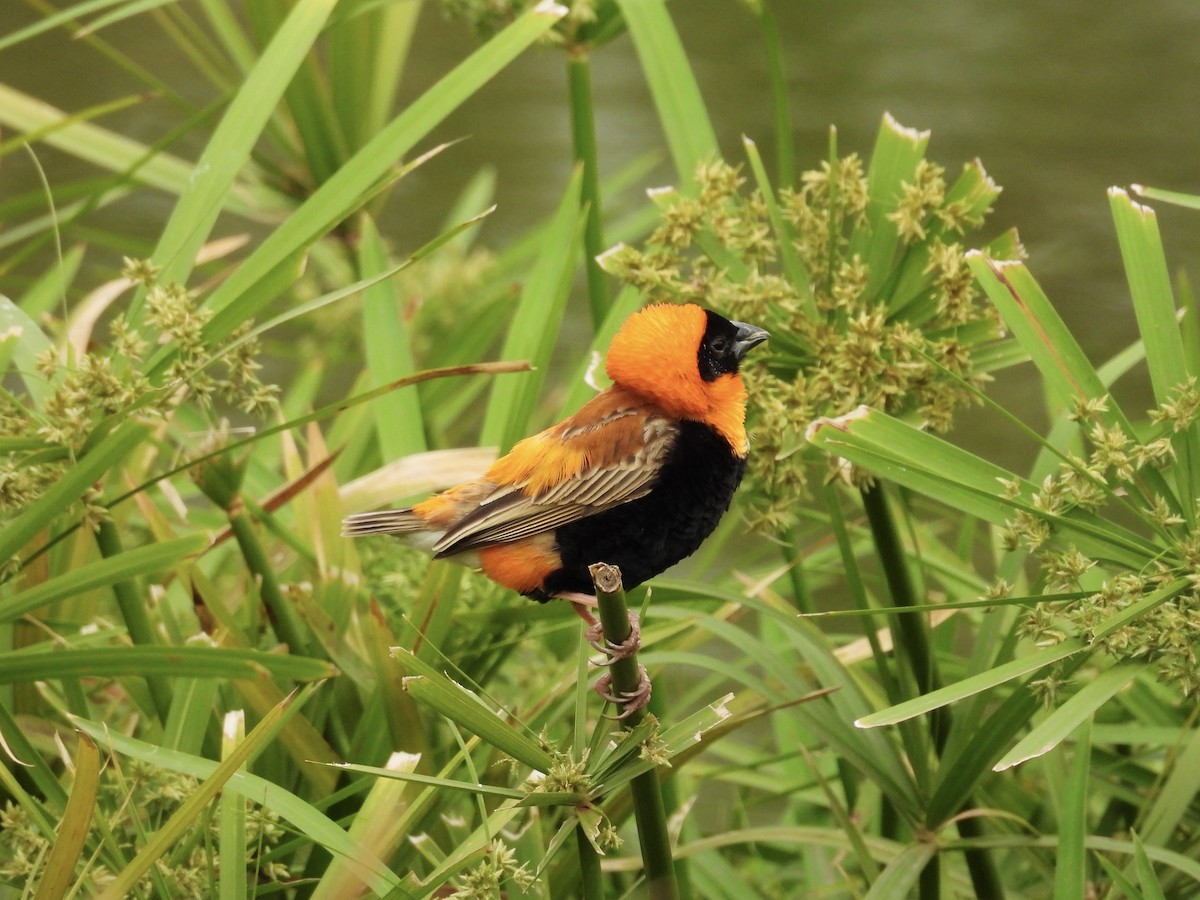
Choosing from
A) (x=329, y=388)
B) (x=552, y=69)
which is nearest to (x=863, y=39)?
(x=552, y=69)

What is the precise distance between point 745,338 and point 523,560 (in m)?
0.36

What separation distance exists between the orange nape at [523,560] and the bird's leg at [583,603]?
0.13 feet

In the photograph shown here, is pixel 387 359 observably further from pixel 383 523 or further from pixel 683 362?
pixel 683 362

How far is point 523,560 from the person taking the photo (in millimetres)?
1587

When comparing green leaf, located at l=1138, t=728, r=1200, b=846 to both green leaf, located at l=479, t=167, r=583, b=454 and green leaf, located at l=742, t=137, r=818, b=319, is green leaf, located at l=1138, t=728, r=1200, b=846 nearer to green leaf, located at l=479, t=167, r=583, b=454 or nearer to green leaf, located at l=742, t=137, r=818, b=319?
green leaf, located at l=742, t=137, r=818, b=319

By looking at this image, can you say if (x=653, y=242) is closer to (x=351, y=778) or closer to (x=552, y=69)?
(x=351, y=778)

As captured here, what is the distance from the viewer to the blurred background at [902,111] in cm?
426

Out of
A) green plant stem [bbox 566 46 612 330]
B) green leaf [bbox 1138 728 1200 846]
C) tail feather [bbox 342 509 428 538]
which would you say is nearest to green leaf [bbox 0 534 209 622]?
tail feather [bbox 342 509 428 538]

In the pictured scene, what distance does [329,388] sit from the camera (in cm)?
423

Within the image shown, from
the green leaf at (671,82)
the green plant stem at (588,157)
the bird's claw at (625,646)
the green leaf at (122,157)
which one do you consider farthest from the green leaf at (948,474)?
the green leaf at (122,157)

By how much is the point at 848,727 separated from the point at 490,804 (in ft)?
1.57

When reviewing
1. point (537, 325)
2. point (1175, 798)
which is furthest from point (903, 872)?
point (537, 325)

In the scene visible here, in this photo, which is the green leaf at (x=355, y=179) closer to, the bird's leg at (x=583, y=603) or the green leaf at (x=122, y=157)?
the bird's leg at (x=583, y=603)

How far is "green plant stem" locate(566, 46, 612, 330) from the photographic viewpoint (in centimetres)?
222
